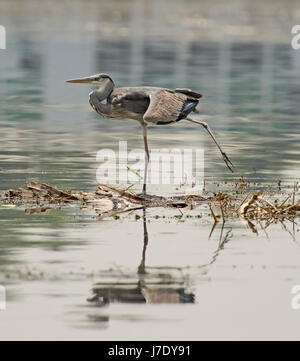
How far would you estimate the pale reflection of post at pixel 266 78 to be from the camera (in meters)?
23.5

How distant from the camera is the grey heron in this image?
12492mm

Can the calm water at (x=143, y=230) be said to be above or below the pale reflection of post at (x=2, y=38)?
below

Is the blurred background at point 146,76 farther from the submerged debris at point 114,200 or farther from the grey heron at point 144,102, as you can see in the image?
the grey heron at point 144,102

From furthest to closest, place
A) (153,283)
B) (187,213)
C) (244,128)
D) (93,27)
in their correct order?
(93,27), (244,128), (187,213), (153,283)

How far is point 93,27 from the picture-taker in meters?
47.2

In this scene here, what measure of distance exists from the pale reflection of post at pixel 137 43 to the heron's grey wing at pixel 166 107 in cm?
1379

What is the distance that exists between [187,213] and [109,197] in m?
0.91

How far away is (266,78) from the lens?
29.8 metres

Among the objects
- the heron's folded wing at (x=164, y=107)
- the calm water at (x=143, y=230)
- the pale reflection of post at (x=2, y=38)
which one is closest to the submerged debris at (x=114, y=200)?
the calm water at (x=143, y=230)

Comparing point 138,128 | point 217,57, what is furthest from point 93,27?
point 138,128

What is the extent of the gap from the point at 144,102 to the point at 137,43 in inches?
1078

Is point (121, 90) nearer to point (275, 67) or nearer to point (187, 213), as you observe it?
point (187, 213)

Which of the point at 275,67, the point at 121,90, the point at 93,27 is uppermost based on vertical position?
the point at 93,27

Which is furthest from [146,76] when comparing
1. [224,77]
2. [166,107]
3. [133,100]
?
[166,107]
